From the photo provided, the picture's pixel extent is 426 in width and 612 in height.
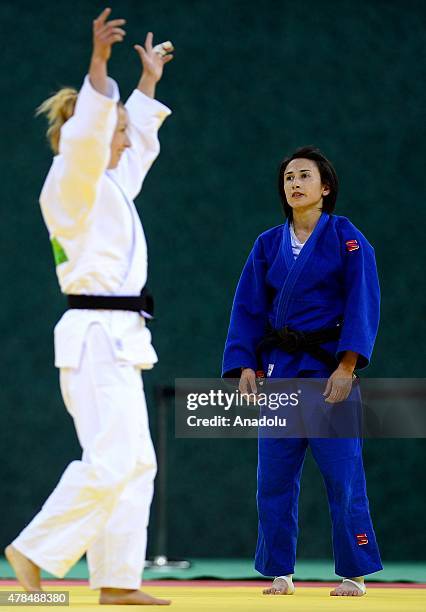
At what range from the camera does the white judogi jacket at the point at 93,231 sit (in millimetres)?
2432

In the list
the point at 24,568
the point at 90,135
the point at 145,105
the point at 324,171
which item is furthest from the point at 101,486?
the point at 324,171

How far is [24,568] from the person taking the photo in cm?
245

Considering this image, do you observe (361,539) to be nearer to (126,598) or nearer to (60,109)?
(126,598)

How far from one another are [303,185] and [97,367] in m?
1.22

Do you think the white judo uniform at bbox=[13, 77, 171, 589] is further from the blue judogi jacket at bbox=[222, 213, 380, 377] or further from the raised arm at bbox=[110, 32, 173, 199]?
the blue judogi jacket at bbox=[222, 213, 380, 377]

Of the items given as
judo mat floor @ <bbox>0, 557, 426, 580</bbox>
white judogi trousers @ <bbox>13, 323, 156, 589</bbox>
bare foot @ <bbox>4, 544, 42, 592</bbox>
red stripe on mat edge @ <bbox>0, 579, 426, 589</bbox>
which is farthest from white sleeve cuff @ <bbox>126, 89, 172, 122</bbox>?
judo mat floor @ <bbox>0, 557, 426, 580</bbox>

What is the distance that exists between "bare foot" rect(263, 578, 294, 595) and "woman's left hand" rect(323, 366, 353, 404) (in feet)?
1.83

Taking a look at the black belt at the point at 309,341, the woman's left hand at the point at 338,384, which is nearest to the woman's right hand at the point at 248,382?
the black belt at the point at 309,341

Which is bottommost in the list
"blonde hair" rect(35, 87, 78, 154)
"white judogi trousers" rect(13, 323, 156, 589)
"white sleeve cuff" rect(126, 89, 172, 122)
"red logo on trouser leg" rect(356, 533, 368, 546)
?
"red logo on trouser leg" rect(356, 533, 368, 546)

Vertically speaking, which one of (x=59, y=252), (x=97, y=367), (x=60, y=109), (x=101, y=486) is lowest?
(x=101, y=486)

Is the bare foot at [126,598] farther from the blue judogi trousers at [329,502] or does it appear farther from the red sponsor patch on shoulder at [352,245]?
the red sponsor patch on shoulder at [352,245]

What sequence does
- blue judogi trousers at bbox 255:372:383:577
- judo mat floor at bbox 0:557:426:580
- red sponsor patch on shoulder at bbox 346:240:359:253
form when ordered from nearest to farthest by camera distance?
1. blue judogi trousers at bbox 255:372:383:577
2. red sponsor patch on shoulder at bbox 346:240:359:253
3. judo mat floor at bbox 0:557:426:580

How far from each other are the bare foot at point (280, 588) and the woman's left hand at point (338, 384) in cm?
56

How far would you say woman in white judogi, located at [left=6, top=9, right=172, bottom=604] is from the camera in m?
2.44
